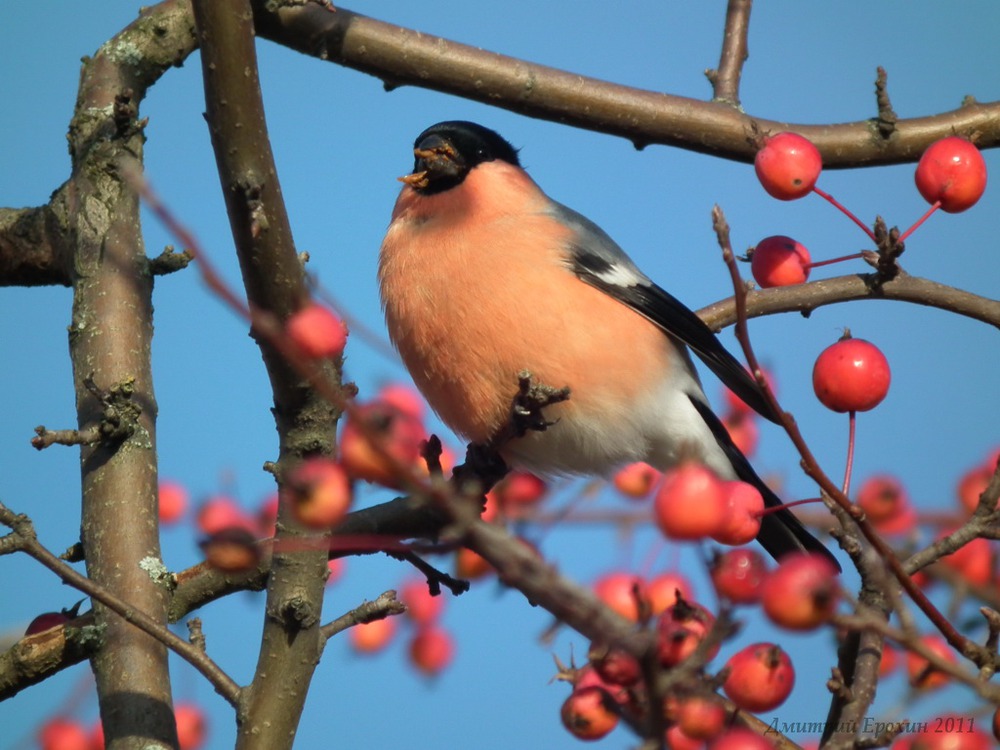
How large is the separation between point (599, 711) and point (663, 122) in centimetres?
232

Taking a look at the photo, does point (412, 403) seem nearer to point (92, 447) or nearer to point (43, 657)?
point (92, 447)

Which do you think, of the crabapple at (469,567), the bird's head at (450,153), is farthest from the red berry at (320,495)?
the bird's head at (450,153)

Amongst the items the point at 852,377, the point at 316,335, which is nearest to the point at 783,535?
the point at 852,377

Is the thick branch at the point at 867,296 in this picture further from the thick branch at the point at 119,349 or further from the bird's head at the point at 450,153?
the thick branch at the point at 119,349

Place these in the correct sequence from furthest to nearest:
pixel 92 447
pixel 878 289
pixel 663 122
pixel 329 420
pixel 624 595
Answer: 1. pixel 663 122
2. pixel 878 289
3. pixel 92 447
4. pixel 329 420
5. pixel 624 595

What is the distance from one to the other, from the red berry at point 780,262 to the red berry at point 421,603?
120 cm

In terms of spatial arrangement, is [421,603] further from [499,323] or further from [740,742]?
[740,742]

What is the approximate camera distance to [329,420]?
2.43m

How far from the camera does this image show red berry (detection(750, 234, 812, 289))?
2.83 meters

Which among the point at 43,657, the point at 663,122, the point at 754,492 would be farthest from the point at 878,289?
the point at 43,657

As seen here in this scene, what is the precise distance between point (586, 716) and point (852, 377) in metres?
0.87

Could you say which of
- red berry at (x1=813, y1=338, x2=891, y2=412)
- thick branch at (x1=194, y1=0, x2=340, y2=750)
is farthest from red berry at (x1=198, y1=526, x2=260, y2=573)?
red berry at (x1=813, y1=338, x2=891, y2=412)

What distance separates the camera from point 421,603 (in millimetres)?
3105

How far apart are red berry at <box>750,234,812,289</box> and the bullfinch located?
599 mm
